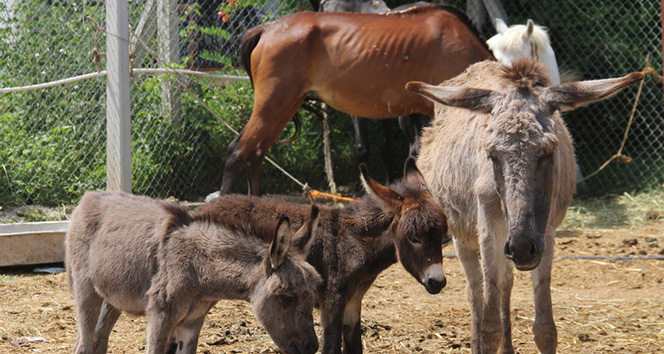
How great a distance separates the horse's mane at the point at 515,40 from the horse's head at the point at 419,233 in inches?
180

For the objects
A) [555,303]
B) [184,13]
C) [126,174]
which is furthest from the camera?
[184,13]

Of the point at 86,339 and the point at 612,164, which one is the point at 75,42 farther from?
the point at 612,164

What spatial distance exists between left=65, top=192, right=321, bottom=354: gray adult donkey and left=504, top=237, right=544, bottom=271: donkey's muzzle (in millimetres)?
945

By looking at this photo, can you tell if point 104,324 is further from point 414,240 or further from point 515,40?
point 515,40

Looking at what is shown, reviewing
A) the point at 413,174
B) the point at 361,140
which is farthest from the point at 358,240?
the point at 361,140

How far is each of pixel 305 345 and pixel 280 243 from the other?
49 cm

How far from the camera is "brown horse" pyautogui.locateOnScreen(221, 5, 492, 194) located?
26.0 ft

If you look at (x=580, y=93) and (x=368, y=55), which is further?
(x=368, y=55)

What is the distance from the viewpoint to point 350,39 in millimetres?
8250

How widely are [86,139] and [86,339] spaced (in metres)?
4.64

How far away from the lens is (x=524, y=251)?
12.0 ft

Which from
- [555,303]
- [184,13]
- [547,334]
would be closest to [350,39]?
[184,13]

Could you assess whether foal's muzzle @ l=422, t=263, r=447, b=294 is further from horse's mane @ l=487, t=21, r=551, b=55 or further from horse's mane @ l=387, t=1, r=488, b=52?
horse's mane @ l=487, t=21, r=551, b=55

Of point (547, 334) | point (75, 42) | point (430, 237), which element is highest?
point (75, 42)
